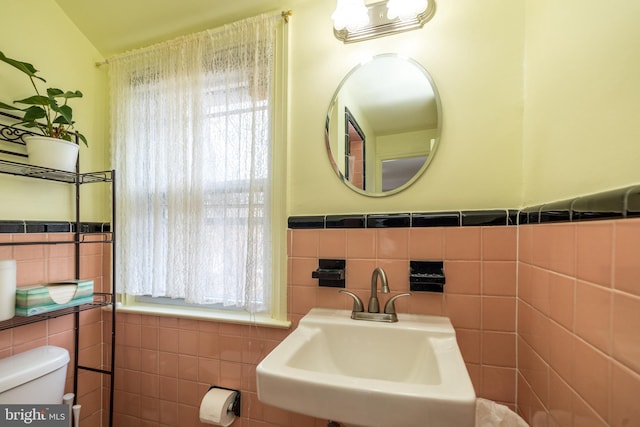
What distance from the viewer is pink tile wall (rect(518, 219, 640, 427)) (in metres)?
0.44

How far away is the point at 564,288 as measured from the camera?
2.12 feet

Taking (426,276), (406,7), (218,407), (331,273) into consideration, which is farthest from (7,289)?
(406,7)

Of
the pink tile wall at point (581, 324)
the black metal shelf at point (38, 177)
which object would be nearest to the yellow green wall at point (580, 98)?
the pink tile wall at point (581, 324)

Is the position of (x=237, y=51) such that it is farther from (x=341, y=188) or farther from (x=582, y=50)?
(x=582, y=50)

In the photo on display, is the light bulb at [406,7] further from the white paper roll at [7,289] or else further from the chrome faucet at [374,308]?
the white paper roll at [7,289]

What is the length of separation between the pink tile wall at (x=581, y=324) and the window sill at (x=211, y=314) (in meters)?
0.88

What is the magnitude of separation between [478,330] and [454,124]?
0.78 m

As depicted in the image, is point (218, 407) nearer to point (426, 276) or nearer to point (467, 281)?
point (426, 276)

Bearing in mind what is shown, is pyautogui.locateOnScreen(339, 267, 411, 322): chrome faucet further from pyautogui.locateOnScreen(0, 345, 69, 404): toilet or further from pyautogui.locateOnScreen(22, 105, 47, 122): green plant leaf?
pyautogui.locateOnScreen(22, 105, 47, 122): green plant leaf

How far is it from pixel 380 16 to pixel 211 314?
152cm

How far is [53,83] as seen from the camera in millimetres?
1295

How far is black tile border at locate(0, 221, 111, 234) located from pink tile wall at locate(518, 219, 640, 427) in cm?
197

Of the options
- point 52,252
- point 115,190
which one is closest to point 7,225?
Answer: point 52,252

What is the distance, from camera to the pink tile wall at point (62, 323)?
45.1 inches
